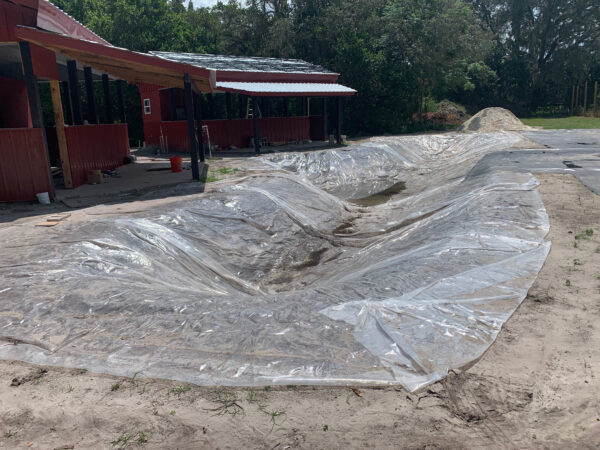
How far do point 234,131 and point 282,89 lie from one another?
3019 mm

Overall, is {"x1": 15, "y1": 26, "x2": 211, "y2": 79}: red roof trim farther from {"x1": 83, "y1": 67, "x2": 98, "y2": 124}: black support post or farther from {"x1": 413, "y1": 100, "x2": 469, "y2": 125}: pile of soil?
{"x1": 413, "y1": 100, "x2": 469, "y2": 125}: pile of soil

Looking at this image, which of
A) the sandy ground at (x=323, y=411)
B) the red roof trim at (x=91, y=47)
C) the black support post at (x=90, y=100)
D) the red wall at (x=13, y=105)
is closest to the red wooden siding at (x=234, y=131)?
the black support post at (x=90, y=100)

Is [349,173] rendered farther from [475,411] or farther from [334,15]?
[334,15]

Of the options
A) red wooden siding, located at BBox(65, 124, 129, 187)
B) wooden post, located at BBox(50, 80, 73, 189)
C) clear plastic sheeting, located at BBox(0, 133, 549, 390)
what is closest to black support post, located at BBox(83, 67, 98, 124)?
red wooden siding, located at BBox(65, 124, 129, 187)

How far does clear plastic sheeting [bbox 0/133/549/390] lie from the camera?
3.53 metres

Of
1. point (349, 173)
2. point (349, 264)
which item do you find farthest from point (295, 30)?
point (349, 264)

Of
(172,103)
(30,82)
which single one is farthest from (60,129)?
(172,103)

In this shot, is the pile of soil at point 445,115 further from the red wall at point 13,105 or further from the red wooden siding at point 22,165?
the red wooden siding at point 22,165

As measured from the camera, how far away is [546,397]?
3145 millimetres

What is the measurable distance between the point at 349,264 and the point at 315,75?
57.7 feet

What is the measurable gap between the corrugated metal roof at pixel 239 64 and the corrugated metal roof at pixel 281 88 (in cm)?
95

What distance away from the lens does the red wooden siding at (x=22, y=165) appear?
9.16m

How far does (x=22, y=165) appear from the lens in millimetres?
9289

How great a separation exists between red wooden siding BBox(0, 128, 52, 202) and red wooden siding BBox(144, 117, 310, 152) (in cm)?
1059
